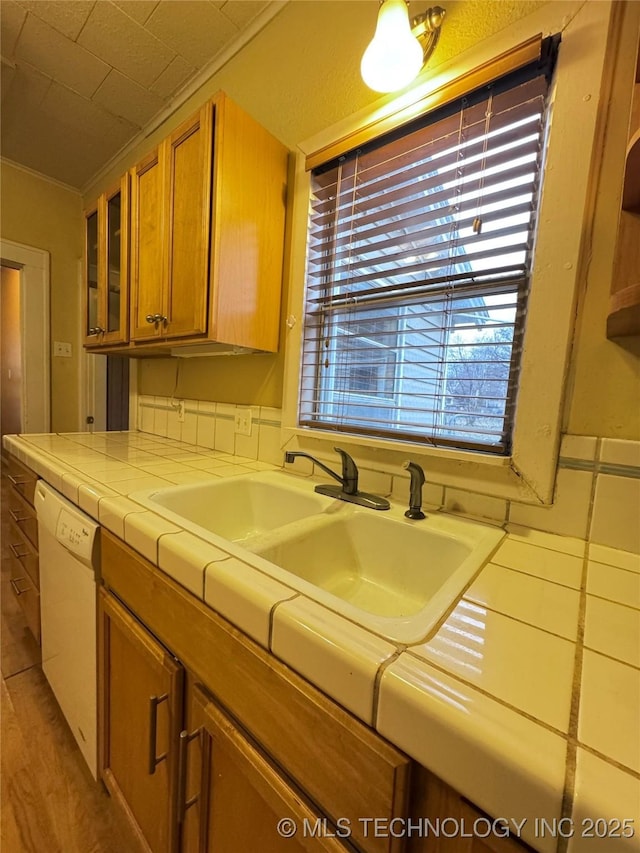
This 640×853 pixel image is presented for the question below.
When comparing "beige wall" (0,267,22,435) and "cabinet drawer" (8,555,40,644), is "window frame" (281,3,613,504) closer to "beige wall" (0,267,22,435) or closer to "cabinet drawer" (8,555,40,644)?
"cabinet drawer" (8,555,40,644)

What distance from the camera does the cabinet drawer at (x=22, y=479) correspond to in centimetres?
125

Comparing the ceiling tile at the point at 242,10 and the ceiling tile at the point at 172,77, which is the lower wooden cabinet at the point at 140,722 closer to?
the ceiling tile at the point at 242,10

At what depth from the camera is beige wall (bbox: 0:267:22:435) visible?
125 inches

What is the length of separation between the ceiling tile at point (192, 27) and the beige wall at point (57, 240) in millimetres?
1684

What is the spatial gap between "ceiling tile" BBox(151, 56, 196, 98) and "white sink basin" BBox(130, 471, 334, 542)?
1829 millimetres

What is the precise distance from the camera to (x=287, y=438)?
1244mm

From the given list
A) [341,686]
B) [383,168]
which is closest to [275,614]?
[341,686]

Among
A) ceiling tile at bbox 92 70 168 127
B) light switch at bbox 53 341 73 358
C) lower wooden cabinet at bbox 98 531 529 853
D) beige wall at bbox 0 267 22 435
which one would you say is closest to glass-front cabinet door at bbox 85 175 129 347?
ceiling tile at bbox 92 70 168 127

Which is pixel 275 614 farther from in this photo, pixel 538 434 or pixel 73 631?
pixel 73 631

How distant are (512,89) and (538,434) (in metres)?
0.81

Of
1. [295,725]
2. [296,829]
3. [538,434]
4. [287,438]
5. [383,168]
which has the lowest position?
[296,829]

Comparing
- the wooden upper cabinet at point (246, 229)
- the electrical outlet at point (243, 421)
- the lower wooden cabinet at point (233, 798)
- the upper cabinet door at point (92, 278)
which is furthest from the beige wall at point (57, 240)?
the lower wooden cabinet at point (233, 798)

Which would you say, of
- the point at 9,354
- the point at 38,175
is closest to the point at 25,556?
the point at 38,175

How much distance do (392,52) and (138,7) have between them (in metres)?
1.19
